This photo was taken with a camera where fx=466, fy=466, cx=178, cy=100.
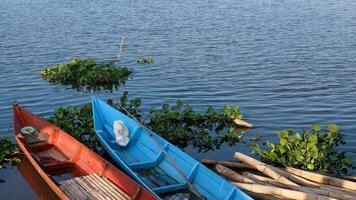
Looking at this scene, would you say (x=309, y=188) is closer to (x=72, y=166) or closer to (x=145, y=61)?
(x=72, y=166)

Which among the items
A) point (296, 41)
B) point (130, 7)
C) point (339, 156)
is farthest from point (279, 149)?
point (130, 7)

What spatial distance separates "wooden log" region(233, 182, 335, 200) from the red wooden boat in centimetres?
303

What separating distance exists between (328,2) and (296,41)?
58.0 ft

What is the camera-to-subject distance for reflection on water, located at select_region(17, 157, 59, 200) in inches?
572

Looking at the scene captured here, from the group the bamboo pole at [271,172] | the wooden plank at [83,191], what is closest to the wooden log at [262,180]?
the bamboo pole at [271,172]

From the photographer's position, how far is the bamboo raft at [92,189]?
12805 mm

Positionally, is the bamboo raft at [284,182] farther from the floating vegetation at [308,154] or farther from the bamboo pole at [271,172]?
the floating vegetation at [308,154]

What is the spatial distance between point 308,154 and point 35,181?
8.86 meters

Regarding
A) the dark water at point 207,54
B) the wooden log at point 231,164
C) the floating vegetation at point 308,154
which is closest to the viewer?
the wooden log at point 231,164

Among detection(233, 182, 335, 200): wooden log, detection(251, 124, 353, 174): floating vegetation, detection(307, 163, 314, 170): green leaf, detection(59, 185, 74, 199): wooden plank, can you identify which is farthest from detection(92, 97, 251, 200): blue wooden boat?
detection(307, 163, 314, 170): green leaf

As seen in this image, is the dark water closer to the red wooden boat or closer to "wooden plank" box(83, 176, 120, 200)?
the red wooden boat

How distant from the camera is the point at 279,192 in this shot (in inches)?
487

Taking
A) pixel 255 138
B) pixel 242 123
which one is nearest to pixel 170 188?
pixel 255 138

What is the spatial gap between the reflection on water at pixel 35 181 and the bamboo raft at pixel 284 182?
5.34 meters
